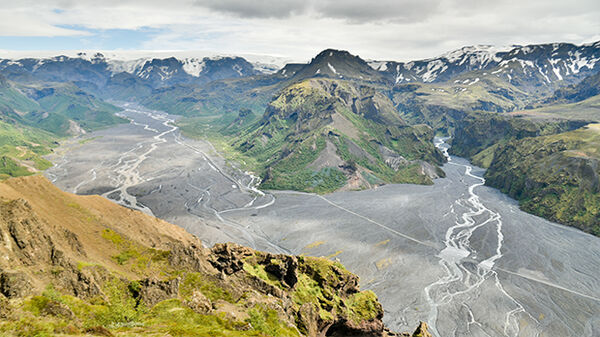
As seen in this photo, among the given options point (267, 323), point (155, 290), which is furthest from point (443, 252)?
point (155, 290)

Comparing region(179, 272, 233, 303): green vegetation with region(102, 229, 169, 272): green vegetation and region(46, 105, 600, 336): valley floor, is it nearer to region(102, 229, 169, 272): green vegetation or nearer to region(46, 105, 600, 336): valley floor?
region(102, 229, 169, 272): green vegetation

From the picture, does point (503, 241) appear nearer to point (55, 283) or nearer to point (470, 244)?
point (470, 244)

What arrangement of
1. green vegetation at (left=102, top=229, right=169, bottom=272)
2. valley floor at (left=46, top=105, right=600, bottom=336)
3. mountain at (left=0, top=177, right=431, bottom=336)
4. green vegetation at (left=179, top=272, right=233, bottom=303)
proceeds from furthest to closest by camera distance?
valley floor at (left=46, top=105, right=600, bottom=336)
green vegetation at (left=102, top=229, right=169, bottom=272)
green vegetation at (left=179, top=272, right=233, bottom=303)
mountain at (left=0, top=177, right=431, bottom=336)

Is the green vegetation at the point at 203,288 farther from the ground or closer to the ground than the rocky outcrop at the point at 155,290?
closer to the ground

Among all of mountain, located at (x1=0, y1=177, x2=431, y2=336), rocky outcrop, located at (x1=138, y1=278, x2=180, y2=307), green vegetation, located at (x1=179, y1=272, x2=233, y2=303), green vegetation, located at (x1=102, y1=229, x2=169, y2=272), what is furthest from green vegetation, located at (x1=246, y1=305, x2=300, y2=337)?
green vegetation, located at (x1=102, y1=229, x2=169, y2=272)

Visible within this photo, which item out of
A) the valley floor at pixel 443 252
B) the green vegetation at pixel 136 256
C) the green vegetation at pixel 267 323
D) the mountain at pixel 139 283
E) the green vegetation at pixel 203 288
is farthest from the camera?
the valley floor at pixel 443 252

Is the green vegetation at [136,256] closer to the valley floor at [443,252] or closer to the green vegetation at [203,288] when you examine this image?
the green vegetation at [203,288]

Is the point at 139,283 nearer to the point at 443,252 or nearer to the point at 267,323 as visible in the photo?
the point at 267,323

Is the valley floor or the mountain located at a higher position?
the mountain

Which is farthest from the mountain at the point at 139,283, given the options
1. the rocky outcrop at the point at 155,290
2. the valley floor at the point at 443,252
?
the valley floor at the point at 443,252
